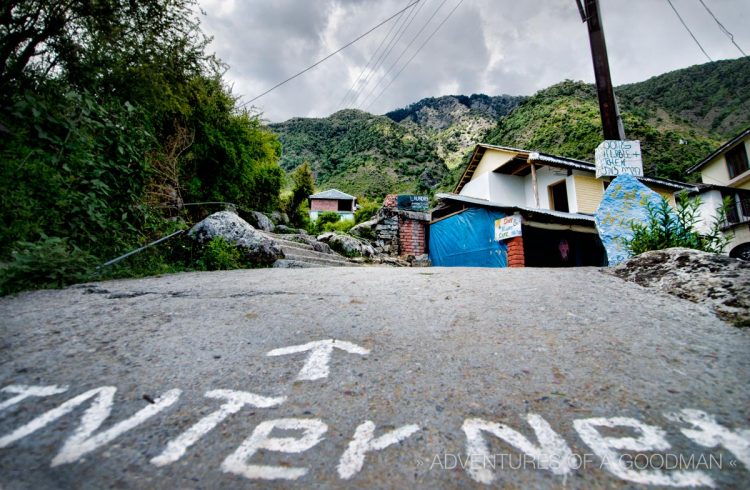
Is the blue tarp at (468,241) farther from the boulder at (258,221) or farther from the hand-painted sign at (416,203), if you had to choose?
the boulder at (258,221)

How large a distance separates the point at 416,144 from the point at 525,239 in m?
46.0

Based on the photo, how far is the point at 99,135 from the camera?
377 centimetres

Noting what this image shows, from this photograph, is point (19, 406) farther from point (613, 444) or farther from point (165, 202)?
point (165, 202)

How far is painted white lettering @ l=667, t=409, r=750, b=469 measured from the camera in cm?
A: 115

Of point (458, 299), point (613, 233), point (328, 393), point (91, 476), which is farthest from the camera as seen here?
point (613, 233)

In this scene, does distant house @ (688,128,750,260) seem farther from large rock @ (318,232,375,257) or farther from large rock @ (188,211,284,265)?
large rock @ (188,211,284,265)

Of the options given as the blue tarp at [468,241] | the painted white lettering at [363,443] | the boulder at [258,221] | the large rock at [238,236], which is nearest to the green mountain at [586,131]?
the blue tarp at [468,241]

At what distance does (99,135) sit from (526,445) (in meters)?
5.20

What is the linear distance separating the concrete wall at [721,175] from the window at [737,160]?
252 millimetres

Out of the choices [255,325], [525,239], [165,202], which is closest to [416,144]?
[525,239]

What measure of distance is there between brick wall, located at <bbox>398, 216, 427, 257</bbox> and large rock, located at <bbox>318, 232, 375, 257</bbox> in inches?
60.3

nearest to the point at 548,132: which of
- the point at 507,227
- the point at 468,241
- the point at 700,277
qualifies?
the point at 468,241

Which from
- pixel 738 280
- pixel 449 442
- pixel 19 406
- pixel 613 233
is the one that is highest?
pixel 613 233

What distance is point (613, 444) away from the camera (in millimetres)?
1205
